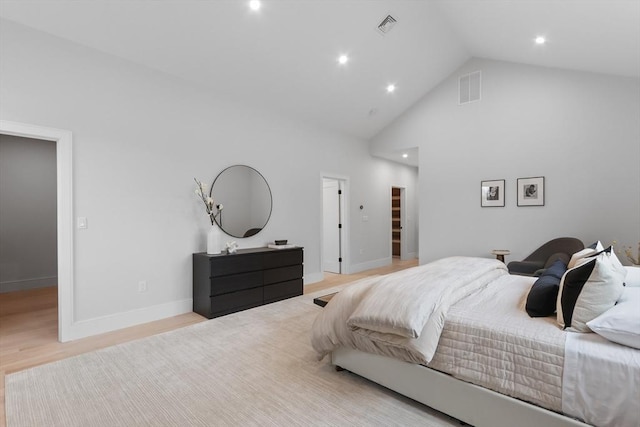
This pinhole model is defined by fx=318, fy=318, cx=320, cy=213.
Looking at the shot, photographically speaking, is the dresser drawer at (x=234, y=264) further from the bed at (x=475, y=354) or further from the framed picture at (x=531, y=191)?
the framed picture at (x=531, y=191)

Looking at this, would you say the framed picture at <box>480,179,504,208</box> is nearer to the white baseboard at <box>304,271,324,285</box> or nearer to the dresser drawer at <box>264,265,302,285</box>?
the white baseboard at <box>304,271,324,285</box>

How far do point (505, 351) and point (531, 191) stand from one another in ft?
13.8

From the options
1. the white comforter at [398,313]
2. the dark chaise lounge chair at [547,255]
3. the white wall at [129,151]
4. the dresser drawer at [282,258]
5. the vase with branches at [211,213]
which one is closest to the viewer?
the white comforter at [398,313]

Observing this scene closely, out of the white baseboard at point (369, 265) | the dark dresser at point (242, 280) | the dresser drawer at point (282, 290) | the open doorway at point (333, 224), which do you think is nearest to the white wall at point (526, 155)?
the white baseboard at point (369, 265)

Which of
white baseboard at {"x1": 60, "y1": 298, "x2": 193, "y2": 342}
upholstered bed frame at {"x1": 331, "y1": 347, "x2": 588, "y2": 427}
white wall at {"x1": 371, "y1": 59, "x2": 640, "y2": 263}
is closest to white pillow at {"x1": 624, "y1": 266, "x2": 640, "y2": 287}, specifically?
upholstered bed frame at {"x1": 331, "y1": 347, "x2": 588, "y2": 427}

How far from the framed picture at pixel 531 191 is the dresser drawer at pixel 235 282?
4.24 m

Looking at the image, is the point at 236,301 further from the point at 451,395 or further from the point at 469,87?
the point at 469,87

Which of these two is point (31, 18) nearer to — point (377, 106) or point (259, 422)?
point (259, 422)

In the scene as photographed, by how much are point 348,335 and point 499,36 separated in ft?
15.0

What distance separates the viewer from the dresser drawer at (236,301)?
380 cm

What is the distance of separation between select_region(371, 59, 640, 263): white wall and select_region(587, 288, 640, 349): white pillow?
12.0ft

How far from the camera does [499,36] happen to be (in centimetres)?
441

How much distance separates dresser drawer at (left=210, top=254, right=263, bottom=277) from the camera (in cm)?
381

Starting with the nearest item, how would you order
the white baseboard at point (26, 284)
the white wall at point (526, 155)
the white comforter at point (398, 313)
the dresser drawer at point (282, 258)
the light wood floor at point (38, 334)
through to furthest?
the white comforter at point (398, 313) < the light wood floor at point (38, 334) < the white wall at point (526, 155) < the dresser drawer at point (282, 258) < the white baseboard at point (26, 284)
